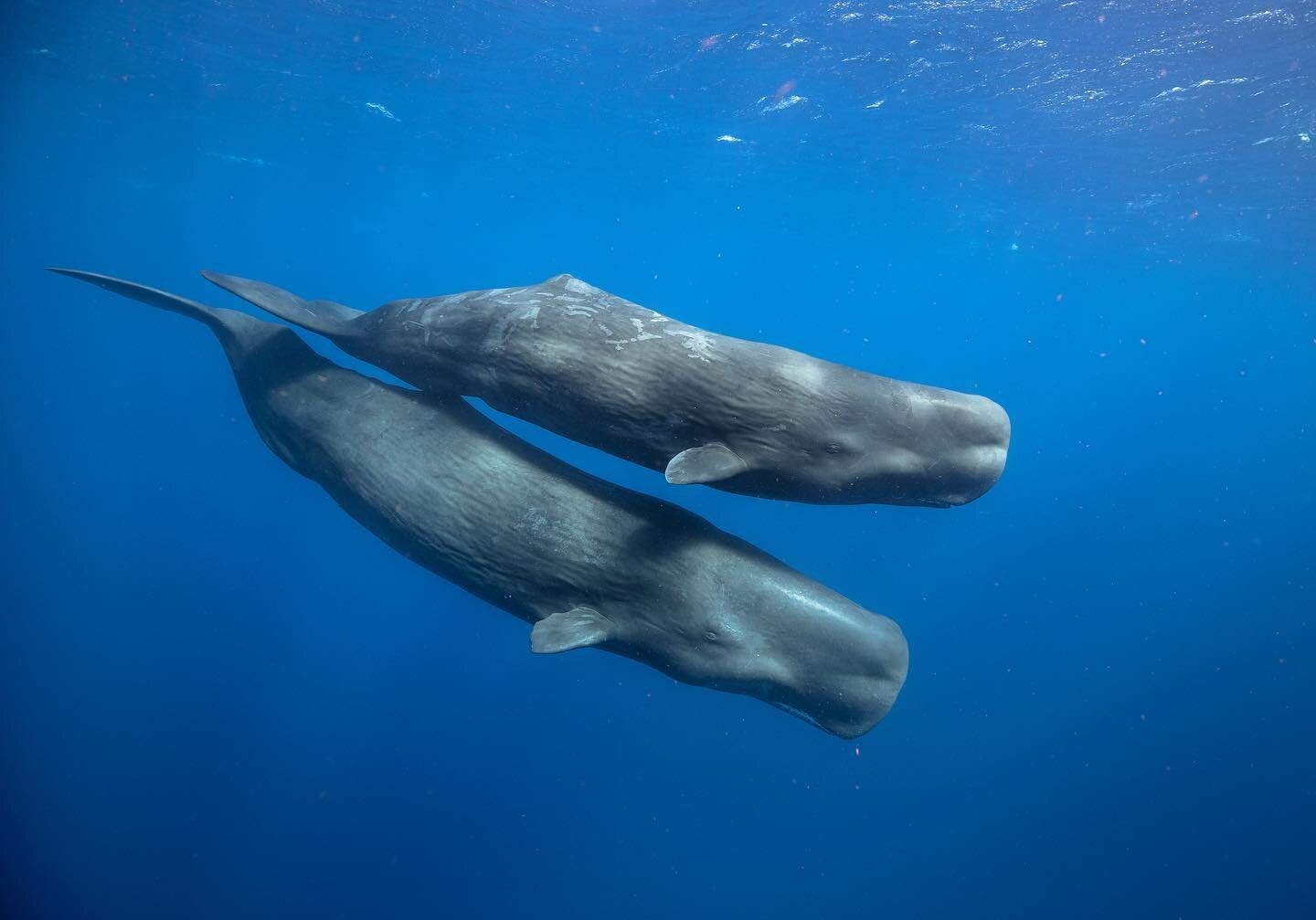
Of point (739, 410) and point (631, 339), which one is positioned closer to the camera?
point (739, 410)

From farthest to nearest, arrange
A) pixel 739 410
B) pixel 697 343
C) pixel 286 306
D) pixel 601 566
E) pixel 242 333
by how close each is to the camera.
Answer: pixel 242 333
pixel 286 306
pixel 601 566
pixel 697 343
pixel 739 410

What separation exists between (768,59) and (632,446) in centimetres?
1861

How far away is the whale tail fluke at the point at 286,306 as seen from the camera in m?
8.04

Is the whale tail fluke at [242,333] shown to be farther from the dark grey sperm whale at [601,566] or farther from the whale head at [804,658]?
the whale head at [804,658]

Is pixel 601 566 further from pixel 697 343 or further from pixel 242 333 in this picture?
pixel 242 333

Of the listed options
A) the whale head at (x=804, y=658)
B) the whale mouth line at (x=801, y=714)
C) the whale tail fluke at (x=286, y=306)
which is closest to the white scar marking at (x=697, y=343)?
the whale head at (x=804, y=658)

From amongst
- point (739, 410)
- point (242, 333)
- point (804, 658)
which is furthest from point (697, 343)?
point (242, 333)

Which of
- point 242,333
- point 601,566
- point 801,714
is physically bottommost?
point 801,714

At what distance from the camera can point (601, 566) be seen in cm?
630

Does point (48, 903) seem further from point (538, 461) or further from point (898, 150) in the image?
point (898, 150)

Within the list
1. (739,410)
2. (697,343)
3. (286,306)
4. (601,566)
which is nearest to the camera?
(739,410)

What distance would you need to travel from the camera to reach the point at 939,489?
588 cm

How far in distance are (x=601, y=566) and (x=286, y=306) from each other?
210 inches

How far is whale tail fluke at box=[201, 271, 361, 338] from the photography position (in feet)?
26.4
